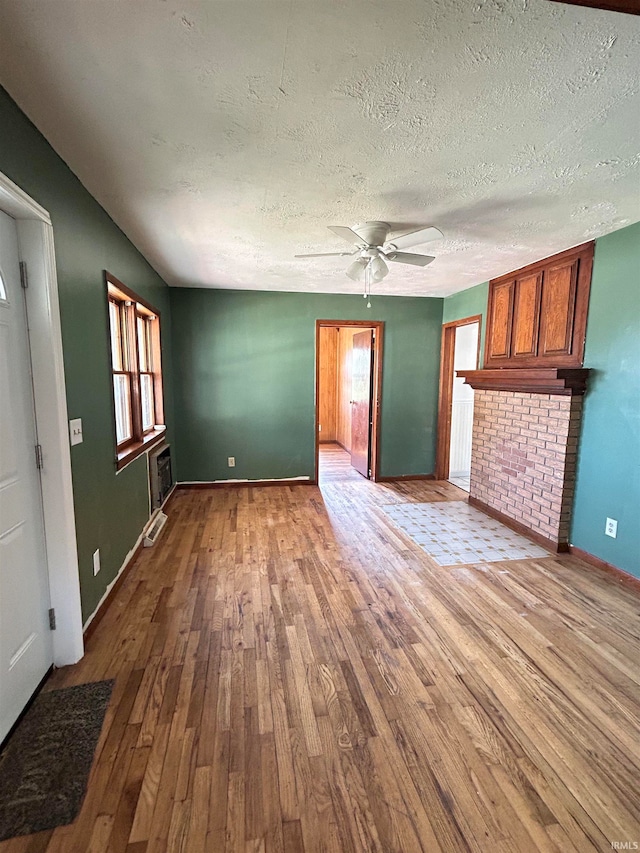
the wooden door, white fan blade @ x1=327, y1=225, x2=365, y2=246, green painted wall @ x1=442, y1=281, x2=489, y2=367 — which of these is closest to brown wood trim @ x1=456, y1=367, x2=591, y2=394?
green painted wall @ x1=442, y1=281, x2=489, y2=367

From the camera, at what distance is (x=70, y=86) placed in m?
1.35

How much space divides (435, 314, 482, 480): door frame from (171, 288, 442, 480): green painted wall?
14 centimetres

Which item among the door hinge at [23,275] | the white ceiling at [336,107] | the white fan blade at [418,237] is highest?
the white ceiling at [336,107]

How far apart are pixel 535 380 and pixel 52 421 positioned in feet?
11.1

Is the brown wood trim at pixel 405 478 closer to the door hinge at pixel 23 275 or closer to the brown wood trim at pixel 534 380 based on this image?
the brown wood trim at pixel 534 380

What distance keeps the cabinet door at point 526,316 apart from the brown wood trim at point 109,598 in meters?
3.77

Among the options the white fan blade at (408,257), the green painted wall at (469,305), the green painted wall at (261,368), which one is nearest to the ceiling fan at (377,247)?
the white fan blade at (408,257)

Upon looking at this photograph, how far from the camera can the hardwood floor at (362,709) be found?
3.97 ft

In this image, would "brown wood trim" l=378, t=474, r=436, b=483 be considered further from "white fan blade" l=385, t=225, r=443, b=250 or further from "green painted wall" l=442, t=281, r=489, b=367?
"white fan blade" l=385, t=225, r=443, b=250

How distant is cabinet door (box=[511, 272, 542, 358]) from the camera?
11.4ft

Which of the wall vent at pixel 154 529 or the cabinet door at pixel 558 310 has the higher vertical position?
the cabinet door at pixel 558 310

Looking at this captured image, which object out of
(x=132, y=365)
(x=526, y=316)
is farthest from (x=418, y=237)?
(x=132, y=365)

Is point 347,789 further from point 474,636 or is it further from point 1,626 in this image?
point 1,626

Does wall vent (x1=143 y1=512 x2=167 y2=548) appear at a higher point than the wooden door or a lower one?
lower
